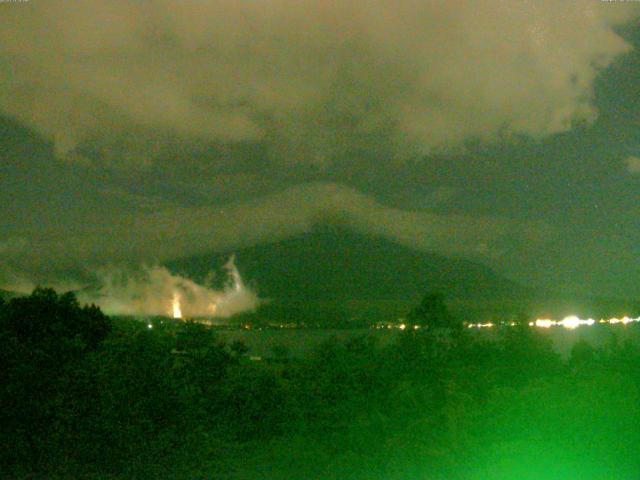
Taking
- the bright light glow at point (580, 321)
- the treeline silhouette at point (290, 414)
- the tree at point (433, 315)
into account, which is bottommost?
the treeline silhouette at point (290, 414)

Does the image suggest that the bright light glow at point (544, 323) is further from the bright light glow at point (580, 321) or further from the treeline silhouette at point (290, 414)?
the treeline silhouette at point (290, 414)

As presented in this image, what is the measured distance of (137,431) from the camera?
29.6 feet

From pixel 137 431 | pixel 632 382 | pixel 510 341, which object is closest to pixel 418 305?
pixel 510 341

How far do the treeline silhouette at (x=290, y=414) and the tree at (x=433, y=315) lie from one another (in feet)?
2.51

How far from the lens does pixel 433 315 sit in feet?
44.4

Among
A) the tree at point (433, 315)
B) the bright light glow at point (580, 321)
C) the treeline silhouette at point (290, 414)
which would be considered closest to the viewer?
the treeline silhouette at point (290, 414)

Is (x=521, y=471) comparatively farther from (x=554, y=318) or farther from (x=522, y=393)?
(x=554, y=318)

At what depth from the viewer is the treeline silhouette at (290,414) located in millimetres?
8969

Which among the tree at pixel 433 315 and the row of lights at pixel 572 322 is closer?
the tree at pixel 433 315

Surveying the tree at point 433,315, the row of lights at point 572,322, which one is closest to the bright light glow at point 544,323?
the row of lights at point 572,322

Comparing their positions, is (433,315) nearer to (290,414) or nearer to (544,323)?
(544,323)

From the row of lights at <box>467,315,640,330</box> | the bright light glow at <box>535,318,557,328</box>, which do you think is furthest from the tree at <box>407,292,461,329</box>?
the bright light glow at <box>535,318,557,328</box>

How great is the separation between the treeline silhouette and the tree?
0.77 metres

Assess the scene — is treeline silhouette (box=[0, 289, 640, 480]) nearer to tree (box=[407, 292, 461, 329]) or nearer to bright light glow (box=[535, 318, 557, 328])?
tree (box=[407, 292, 461, 329])
